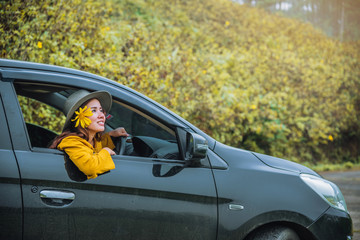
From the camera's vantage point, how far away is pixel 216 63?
10.1m

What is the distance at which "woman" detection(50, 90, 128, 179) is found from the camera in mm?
2438

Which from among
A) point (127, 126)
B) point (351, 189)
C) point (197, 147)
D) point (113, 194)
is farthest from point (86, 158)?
point (351, 189)

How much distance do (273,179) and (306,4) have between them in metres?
24.6

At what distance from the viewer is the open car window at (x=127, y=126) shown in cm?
281

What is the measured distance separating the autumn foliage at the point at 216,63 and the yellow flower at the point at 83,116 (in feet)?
10.2

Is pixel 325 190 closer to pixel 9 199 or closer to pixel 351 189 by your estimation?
pixel 9 199

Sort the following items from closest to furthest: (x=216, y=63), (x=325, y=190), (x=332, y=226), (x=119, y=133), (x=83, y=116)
A: (x=83, y=116) → (x=332, y=226) → (x=325, y=190) → (x=119, y=133) → (x=216, y=63)

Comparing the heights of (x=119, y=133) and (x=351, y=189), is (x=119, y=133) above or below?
above

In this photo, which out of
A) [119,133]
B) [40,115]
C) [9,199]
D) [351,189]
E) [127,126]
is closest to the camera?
[9,199]

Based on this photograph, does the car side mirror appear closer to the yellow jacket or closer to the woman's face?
the yellow jacket

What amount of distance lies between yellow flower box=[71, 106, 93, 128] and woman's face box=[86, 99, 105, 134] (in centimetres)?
3

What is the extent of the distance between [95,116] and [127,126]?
961 millimetres

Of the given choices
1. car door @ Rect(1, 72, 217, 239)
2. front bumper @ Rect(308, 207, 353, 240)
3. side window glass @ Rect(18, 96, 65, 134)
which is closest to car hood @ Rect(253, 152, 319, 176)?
front bumper @ Rect(308, 207, 353, 240)

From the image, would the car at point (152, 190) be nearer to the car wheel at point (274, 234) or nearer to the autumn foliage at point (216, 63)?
the car wheel at point (274, 234)
